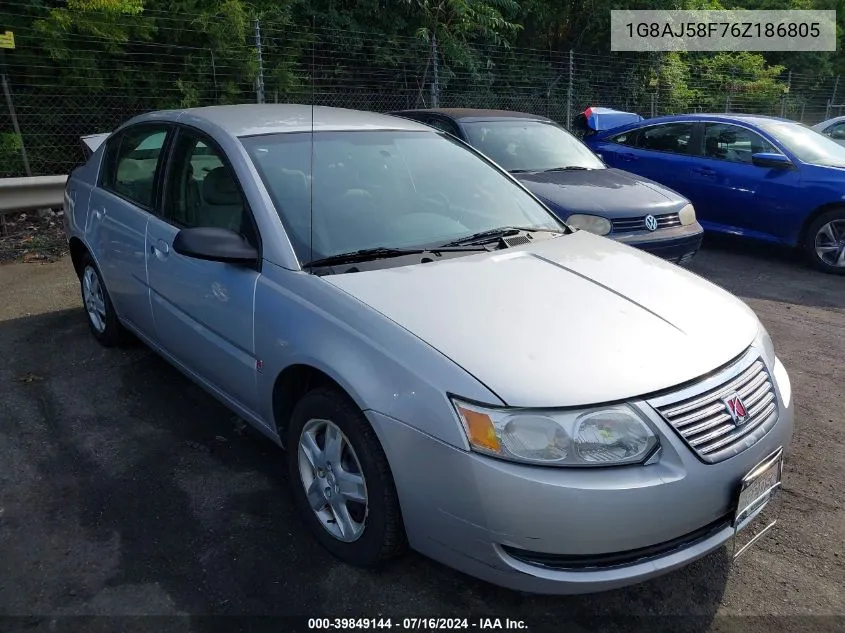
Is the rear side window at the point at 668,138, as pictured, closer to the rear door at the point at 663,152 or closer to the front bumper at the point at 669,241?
the rear door at the point at 663,152

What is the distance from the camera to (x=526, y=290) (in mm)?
2711

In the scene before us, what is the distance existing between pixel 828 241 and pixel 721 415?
18.8 ft

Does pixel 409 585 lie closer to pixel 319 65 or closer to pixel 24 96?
pixel 24 96

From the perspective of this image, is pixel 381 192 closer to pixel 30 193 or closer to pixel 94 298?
pixel 94 298

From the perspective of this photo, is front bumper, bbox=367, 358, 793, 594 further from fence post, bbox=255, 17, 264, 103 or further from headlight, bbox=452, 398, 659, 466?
fence post, bbox=255, 17, 264, 103

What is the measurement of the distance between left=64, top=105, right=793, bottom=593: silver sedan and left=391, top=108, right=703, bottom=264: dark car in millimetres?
2289

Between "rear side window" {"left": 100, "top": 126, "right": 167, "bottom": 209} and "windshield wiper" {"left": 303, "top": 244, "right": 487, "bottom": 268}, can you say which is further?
"rear side window" {"left": 100, "top": 126, "right": 167, "bottom": 209}

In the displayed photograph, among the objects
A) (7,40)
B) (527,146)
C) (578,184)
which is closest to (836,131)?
(527,146)

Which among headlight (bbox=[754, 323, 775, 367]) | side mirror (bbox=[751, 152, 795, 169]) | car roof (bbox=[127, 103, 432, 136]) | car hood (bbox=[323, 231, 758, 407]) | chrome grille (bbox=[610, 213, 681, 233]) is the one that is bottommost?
headlight (bbox=[754, 323, 775, 367])

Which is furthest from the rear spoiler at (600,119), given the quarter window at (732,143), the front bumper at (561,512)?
the front bumper at (561,512)

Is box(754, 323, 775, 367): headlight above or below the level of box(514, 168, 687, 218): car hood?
below

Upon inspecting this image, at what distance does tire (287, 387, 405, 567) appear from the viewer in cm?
236

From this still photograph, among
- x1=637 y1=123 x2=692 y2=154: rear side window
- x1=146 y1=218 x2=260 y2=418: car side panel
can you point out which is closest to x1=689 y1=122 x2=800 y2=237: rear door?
x1=637 y1=123 x2=692 y2=154: rear side window

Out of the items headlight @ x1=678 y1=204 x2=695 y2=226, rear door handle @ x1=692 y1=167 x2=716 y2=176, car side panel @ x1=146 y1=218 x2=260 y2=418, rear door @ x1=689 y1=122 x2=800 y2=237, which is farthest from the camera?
rear door handle @ x1=692 y1=167 x2=716 y2=176
